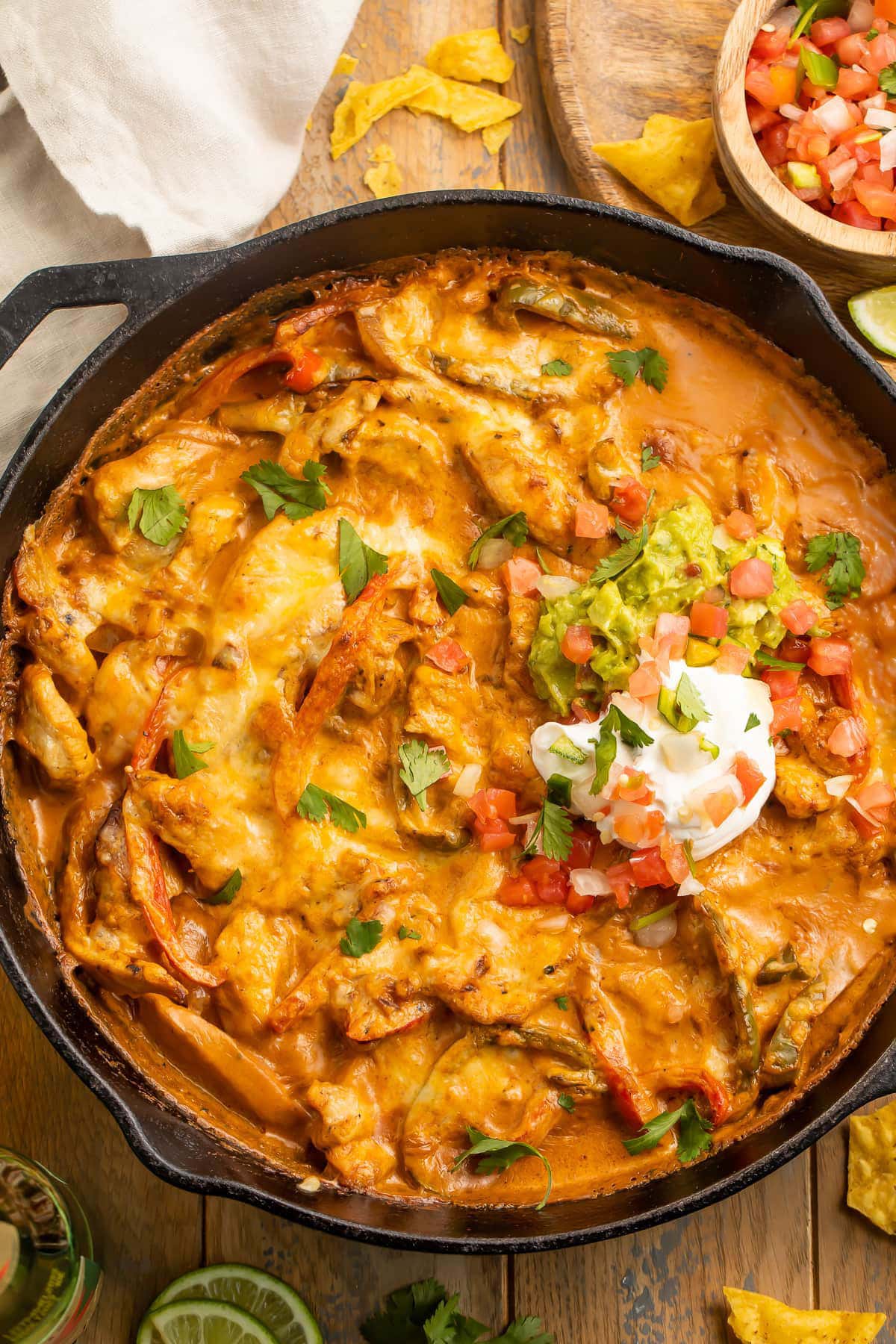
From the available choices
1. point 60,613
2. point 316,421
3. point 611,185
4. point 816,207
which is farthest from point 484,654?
point 816,207

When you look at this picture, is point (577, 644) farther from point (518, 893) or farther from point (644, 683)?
point (518, 893)

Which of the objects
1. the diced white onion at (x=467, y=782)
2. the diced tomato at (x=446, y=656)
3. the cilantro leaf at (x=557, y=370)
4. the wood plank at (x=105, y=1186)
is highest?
the cilantro leaf at (x=557, y=370)

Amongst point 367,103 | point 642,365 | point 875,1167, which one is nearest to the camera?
point 642,365

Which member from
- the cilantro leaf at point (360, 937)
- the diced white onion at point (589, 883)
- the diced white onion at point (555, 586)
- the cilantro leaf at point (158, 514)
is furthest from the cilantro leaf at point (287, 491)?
the diced white onion at point (589, 883)

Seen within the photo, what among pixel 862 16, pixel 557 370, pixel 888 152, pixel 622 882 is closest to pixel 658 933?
pixel 622 882

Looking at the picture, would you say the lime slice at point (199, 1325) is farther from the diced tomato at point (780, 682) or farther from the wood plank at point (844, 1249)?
the diced tomato at point (780, 682)

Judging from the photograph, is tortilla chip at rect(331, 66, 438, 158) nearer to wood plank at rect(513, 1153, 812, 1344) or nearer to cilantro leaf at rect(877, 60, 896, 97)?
cilantro leaf at rect(877, 60, 896, 97)

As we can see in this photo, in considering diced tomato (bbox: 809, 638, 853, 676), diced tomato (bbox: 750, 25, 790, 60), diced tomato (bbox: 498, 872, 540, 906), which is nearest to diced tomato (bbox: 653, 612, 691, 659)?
diced tomato (bbox: 809, 638, 853, 676)
